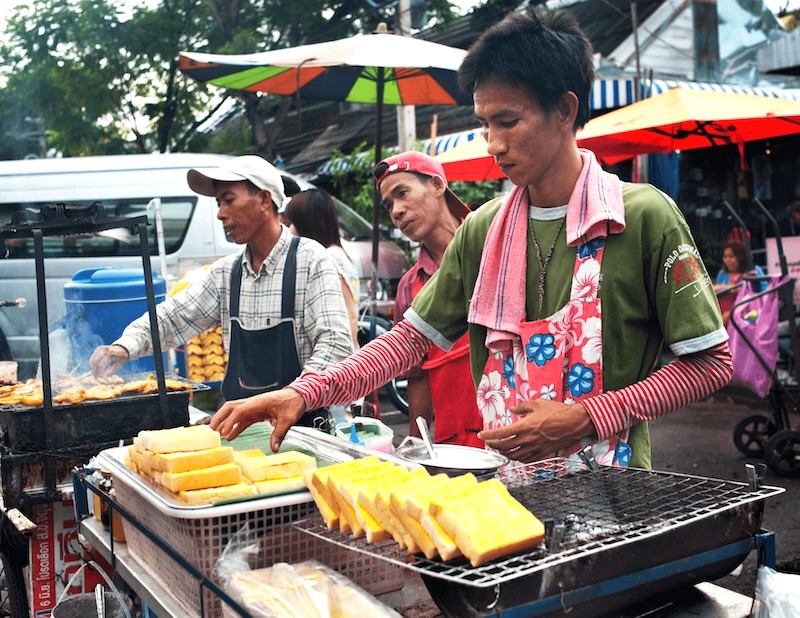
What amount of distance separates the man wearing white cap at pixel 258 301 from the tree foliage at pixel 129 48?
13427 millimetres

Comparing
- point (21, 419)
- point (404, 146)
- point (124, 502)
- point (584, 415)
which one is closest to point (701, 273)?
point (584, 415)

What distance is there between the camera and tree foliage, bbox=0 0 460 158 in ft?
56.5

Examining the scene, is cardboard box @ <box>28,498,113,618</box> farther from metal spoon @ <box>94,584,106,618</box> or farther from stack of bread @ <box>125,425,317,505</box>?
stack of bread @ <box>125,425,317,505</box>

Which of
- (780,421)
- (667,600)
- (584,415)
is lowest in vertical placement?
(780,421)

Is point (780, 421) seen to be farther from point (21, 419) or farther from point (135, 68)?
point (135, 68)

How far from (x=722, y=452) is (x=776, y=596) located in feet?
20.1

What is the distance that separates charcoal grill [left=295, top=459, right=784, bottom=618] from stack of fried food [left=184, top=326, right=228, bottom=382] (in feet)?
15.5

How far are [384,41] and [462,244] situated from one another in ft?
15.3

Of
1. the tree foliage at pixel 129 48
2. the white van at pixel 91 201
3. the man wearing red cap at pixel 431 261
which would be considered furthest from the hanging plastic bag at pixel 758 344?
the tree foliage at pixel 129 48

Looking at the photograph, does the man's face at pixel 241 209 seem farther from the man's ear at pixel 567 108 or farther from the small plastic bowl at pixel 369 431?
the man's ear at pixel 567 108

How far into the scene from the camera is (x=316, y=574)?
1705mm

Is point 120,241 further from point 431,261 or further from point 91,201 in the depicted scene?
point 431,261

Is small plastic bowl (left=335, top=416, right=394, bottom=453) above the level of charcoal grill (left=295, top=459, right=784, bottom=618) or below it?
below

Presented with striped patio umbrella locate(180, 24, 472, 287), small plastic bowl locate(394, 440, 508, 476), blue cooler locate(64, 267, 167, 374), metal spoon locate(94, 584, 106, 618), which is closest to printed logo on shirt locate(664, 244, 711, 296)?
small plastic bowl locate(394, 440, 508, 476)
